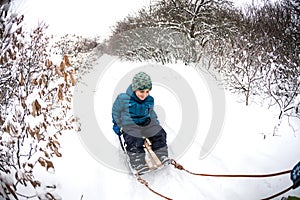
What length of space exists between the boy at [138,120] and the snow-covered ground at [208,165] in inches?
14.1

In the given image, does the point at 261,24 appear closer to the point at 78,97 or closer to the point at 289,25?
the point at 289,25

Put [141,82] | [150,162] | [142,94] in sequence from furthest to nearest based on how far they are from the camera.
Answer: [142,94] → [141,82] → [150,162]

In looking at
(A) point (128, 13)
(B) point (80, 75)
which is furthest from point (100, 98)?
(A) point (128, 13)

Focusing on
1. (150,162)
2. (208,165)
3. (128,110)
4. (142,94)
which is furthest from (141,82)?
(208,165)

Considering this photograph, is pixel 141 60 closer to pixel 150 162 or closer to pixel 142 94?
pixel 142 94

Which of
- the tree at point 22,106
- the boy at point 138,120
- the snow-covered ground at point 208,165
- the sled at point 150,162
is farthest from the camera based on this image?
the boy at point 138,120

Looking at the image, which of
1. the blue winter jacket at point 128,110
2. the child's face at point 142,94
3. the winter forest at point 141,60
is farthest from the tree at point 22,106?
the child's face at point 142,94

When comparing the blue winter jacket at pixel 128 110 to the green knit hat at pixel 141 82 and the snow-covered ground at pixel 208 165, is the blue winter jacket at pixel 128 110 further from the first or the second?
the snow-covered ground at pixel 208 165

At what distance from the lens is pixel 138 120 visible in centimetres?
390

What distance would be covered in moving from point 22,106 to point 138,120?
1.75 m

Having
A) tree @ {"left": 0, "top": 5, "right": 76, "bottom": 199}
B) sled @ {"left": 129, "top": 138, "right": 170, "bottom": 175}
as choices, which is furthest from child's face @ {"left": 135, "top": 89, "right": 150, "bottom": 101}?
tree @ {"left": 0, "top": 5, "right": 76, "bottom": 199}

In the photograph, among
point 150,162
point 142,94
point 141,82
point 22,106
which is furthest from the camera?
point 142,94

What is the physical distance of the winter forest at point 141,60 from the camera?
2518mm

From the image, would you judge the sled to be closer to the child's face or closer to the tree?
the child's face
